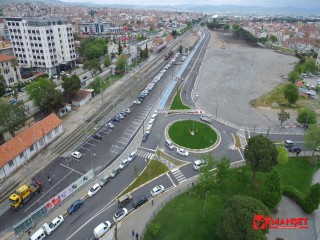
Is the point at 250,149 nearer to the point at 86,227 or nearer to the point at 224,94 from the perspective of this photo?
the point at 86,227

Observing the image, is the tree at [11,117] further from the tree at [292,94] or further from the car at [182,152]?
the tree at [292,94]

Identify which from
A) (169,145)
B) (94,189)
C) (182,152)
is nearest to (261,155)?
(182,152)

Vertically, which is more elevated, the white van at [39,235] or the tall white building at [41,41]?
the tall white building at [41,41]

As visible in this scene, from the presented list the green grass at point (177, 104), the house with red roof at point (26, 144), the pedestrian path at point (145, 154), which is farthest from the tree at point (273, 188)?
the house with red roof at point (26, 144)

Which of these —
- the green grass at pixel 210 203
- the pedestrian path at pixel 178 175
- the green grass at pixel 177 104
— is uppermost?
the green grass at pixel 210 203

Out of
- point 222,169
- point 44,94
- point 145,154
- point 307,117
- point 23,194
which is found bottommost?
point 145,154

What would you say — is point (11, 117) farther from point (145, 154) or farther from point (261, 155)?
point (261, 155)

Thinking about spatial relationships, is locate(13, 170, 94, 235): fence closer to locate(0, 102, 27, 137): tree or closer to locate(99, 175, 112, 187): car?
locate(99, 175, 112, 187): car
